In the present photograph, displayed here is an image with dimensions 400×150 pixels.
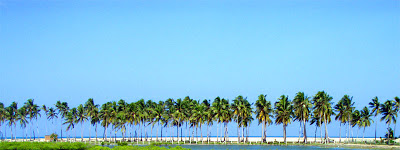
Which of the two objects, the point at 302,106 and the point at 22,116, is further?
the point at 22,116

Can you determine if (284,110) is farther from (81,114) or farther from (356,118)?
(81,114)

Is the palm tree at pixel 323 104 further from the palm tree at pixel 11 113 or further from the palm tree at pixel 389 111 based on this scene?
the palm tree at pixel 11 113

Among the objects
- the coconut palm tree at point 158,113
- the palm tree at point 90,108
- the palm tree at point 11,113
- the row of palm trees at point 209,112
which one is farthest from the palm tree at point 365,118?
the palm tree at point 11,113

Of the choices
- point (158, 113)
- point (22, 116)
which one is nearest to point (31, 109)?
point (22, 116)

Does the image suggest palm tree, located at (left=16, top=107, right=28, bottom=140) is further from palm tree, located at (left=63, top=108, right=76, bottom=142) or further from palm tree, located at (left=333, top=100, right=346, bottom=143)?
palm tree, located at (left=333, top=100, right=346, bottom=143)

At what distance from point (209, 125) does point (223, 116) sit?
35.0 ft

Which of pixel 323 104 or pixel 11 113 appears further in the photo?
pixel 11 113

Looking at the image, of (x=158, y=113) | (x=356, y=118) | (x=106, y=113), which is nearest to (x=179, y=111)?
(x=158, y=113)

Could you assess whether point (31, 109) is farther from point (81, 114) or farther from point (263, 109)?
point (263, 109)

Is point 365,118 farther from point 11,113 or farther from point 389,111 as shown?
point 11,113

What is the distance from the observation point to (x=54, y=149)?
59.6m

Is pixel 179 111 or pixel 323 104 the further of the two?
pixel 179 111

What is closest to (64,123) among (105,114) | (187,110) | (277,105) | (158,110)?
(105,114)

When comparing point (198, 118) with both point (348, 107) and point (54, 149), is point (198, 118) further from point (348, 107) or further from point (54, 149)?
point (54, 149)
